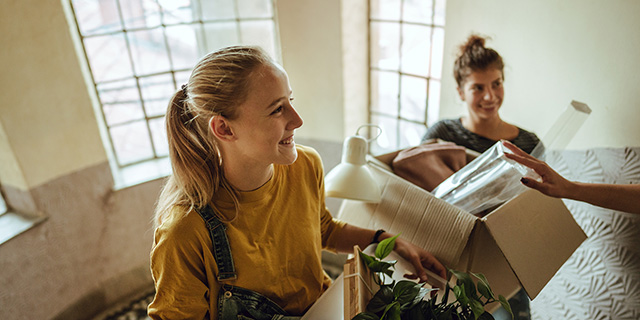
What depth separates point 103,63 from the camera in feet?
9.67

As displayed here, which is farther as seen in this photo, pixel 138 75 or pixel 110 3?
pixel 138 75

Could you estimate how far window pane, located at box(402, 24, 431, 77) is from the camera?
3.00 metres

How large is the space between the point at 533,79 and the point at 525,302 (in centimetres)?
107

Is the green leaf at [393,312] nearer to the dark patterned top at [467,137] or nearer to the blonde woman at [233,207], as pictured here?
the blonde woman at [233,207]

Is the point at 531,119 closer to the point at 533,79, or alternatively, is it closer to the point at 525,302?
the point at 533,79

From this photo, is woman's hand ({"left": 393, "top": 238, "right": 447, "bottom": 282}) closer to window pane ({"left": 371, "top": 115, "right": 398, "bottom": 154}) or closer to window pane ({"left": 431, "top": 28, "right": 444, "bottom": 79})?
window pane ({"left": 431, "top": 28, "right": 444, "bottom": 79})

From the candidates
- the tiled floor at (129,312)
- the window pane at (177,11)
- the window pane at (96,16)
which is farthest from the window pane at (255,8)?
the tiled floor at (129,312)

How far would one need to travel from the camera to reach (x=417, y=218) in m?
1.54

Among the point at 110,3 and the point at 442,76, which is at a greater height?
the point at 110,3

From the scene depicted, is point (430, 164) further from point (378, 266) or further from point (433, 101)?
point (433, 101)

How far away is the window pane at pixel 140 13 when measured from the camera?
115 inches

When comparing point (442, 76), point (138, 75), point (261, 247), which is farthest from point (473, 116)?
point (138, 75)

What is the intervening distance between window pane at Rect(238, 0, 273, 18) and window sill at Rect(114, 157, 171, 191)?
1.21m

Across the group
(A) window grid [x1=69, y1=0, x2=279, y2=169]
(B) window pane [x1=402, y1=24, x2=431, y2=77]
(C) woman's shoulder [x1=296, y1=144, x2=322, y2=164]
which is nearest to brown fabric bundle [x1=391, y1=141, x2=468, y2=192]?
(C) woman's shoulder [x1=296, y1=144, x2=322, y2=164]
